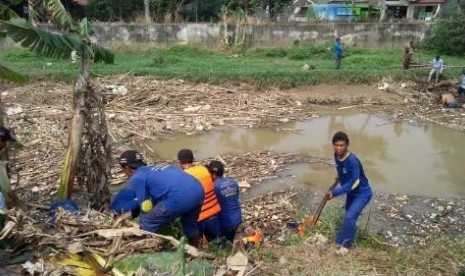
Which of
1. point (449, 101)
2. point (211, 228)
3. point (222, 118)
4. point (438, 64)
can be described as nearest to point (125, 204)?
point (211, 228)

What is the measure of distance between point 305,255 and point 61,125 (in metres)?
8.56

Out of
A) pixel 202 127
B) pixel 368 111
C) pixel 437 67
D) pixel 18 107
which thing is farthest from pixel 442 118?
pixel 18 107

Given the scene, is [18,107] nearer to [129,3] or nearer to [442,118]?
[442,118]

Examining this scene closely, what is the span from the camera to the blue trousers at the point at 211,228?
217 inches

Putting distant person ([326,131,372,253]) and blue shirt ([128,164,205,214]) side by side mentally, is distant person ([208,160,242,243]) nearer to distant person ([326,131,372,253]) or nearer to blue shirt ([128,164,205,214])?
blue shirt ([128,164,205,214])

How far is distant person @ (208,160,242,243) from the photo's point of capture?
557 cm

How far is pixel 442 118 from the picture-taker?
14094mm

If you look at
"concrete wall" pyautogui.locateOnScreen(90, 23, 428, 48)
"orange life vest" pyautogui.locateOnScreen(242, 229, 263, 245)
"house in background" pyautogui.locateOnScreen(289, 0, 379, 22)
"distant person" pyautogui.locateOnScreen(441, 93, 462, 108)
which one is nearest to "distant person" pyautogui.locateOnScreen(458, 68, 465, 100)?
"distant person" pyautogui.locateOnScreen(441, 93, 462, 108)

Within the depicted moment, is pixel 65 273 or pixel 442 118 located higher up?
pixel 65 273

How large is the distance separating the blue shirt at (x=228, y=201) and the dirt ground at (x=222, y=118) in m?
1.14

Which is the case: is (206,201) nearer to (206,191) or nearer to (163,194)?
(206,191)

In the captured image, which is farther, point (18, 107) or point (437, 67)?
point (437, 67)

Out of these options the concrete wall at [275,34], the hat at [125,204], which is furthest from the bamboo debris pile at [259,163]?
the concrete wall at [275,34]

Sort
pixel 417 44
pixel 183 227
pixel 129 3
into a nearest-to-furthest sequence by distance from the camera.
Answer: pixel 183 227 < pixel 417 44 < pixel 129 3
